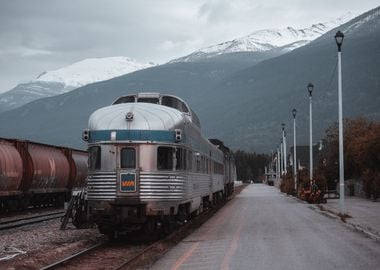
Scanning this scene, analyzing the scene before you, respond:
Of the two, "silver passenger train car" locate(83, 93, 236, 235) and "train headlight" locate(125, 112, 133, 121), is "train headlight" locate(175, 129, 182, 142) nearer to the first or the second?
"silver passenger train car" locate(83, 93, 236, 235)

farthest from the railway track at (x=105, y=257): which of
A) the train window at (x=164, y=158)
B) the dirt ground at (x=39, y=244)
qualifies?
the train window at (x=164, y=158)

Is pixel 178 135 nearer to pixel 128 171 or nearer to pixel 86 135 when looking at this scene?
pixel 128 171

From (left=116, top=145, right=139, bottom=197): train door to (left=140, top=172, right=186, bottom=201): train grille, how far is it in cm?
18

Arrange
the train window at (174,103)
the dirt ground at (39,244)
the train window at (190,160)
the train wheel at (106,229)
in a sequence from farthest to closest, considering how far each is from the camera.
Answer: the train window at (174,103), the train window at (190,160), the train wheel at (106,229), the dirt ground at (39,244)

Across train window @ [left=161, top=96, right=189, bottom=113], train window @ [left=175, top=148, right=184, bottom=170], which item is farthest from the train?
train window @ [left=175, top=148, right=184, bottom=170]

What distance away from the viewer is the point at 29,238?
19250 mm

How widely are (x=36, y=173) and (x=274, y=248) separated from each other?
1853 cm

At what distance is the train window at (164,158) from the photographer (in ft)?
56.2

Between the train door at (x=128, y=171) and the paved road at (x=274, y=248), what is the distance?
185 centimetres

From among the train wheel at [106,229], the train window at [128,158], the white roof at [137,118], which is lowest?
the train wheel at [106,229]

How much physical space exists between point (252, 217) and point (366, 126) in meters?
43.9

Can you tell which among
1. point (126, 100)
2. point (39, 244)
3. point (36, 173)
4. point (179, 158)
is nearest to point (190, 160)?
point (179, 158)

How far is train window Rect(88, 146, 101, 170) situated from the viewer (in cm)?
1717

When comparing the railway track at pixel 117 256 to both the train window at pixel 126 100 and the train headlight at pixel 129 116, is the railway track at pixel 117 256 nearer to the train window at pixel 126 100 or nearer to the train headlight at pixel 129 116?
the train headlight at pixel 129 116
